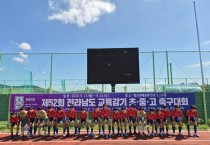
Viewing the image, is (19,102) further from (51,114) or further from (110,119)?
(110,119)

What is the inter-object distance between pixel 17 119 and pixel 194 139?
9.60 metres

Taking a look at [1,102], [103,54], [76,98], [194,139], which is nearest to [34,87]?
[1,102]

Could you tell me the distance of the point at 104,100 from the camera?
16.5m

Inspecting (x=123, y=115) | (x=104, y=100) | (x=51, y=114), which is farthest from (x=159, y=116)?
(x=51, y=114)

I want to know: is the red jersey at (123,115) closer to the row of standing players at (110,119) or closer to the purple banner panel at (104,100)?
the row of standing players at (110,119)

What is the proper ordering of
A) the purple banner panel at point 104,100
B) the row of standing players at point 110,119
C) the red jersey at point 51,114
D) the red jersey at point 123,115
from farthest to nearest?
the purple banner panel at point 104,100
the red jersey at point 51,114
the red jersey at point 123,115
the row of standing players at point 110,119

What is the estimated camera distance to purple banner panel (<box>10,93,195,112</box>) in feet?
53.7

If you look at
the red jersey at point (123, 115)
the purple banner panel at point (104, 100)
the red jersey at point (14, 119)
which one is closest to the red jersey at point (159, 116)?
the red jersey at point (123, 115)

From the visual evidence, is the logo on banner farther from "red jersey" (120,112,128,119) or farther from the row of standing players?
"red jersey" (120,112,128,119)

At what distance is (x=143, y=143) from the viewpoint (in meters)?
10.8

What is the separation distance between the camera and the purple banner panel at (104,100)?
16.4m

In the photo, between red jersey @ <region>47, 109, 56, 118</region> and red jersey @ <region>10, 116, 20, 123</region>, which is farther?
red jersey @ <region>47, 109, 56, 118</region>

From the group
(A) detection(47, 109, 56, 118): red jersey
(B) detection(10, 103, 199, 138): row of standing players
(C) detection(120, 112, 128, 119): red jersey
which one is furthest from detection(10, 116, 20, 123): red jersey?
(C) detection(120, 112, 128, 119): red jersey

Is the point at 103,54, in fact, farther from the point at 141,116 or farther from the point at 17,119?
the point at 17,119
